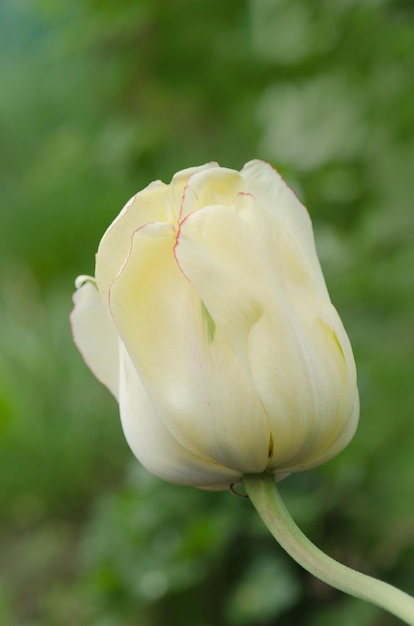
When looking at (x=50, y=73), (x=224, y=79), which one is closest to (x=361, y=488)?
(x=224, y=79)

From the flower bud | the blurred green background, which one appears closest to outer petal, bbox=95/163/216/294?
the flower bud

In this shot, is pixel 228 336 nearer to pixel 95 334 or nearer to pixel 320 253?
pixel 95 334

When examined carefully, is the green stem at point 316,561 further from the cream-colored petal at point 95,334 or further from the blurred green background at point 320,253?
the blurred green background at point 320,253

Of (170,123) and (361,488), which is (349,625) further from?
(170,123)

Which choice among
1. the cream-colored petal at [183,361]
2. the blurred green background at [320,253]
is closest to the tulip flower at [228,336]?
the cream-colored petal at [183,361]

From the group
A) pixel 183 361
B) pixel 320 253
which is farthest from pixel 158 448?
pixel 320 253

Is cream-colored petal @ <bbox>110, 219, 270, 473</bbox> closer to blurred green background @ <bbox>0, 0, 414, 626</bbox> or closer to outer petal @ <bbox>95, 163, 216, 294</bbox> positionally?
outer petal @ <bbox>95, 163, 216, 294</bbox>

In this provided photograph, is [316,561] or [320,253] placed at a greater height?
[320,253]
